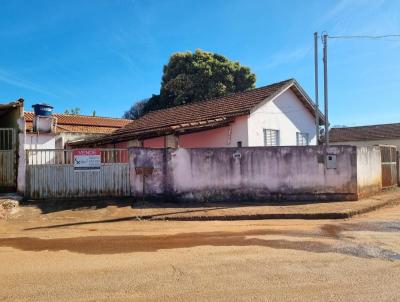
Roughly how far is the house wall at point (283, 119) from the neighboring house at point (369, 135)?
14776mm

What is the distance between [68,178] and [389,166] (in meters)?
14.3

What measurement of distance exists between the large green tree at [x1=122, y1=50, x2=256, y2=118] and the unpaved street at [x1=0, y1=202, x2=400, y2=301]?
2509 cm

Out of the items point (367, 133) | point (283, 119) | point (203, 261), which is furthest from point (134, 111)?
Result: point (203, 261)

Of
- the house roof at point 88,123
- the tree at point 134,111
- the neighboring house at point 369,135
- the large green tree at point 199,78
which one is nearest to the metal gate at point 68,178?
the house roof at point 88,123

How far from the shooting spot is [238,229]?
1013 centimetres

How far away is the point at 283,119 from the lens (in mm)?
21656

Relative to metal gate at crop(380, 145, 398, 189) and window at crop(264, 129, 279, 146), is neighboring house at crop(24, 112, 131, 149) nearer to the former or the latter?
window at crop(264, 129, 279, 146)

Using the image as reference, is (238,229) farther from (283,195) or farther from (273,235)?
(283,195)

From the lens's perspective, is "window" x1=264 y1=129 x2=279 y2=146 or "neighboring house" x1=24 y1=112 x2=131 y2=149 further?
"window" x1=264 y1=129 x2=279 y2=146

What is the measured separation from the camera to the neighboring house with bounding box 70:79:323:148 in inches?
760

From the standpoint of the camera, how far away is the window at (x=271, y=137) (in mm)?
20688

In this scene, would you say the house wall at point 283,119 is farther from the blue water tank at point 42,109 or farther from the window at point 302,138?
the blue water tank at point 42,109

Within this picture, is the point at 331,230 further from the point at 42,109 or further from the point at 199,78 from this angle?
the point at 199,78

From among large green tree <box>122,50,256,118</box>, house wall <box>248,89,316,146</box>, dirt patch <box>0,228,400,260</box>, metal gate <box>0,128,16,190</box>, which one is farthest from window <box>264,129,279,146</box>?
large green tree <box>122,50,256,118</box>
